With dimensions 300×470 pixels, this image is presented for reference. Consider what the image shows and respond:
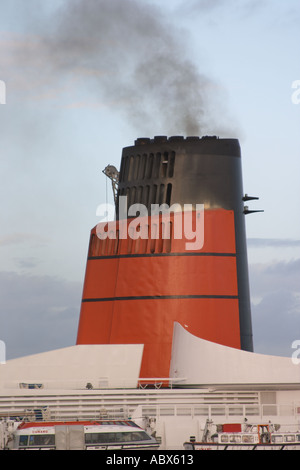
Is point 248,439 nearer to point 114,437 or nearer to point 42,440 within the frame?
point 114,437

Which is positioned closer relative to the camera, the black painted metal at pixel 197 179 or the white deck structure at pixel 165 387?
the white deck structure at pixel 165 387

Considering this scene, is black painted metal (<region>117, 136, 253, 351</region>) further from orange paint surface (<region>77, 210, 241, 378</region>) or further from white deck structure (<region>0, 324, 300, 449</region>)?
white deck structure (<region>0, 324, 300, 449</region>)

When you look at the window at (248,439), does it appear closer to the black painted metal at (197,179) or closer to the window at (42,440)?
the window at (42,440)

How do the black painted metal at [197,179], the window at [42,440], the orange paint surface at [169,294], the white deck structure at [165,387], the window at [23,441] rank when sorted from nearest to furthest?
the window at [42,440] < the window at [23,441] < the white deck structure at [165,387] < the orange paint surface at [169,294] < the black painted metal at [197,179]

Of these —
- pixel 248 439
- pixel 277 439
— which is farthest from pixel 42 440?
pixel 277 439

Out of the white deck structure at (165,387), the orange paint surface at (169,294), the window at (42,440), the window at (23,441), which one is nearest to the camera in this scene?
the window at (42,440)

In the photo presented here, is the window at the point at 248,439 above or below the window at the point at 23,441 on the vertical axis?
above

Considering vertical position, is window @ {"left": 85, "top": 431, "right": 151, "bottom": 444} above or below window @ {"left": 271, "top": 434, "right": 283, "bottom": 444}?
below

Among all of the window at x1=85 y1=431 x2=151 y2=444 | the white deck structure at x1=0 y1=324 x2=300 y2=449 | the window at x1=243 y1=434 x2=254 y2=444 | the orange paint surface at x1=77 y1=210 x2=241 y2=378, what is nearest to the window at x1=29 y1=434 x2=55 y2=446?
the window at x1=85 y1=431 x2=151 y2=444

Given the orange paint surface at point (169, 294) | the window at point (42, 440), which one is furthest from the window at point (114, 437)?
the orange paint surface at point (169, 294)
